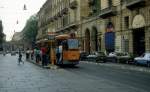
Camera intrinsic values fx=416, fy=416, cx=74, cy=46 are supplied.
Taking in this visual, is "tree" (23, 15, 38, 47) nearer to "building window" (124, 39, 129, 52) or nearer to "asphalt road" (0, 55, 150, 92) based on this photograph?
"building window" (124, 39, 129, 52)

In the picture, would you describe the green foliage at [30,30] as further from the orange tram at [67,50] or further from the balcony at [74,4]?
the orange tram at [67,50]

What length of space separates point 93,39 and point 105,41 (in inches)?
313

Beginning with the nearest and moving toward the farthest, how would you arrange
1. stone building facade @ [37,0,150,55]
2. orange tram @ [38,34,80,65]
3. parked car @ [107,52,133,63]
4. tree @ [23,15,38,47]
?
orange tram @ [38,34,80,65] → parked car @ [107,52,133,63] → stone building facade @ [37,0,150,55] → tree @ [23,15,38,47]

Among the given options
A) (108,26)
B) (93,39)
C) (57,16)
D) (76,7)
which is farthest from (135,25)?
(57,16)

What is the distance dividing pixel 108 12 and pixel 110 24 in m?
2.53

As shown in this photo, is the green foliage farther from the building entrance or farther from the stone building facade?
the building entrance

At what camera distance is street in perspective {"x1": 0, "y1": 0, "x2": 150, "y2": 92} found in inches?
757

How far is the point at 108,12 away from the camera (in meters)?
53.6

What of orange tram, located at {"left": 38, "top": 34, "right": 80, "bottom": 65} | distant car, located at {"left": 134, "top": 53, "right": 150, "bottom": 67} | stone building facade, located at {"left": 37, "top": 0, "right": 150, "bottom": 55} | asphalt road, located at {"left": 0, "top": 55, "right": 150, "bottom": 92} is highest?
stone building facade, located at {"left": 37, "top": 0, "right": 150, "bottom": 55}

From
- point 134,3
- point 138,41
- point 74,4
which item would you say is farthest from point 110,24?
point 74,4

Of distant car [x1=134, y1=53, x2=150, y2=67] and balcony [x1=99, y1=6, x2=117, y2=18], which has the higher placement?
balcony [x1=99, y1=6, x2=117, y2=18]

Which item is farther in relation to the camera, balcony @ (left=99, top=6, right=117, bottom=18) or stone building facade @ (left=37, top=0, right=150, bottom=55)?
balcony @ (left=99, top=6, right=117, bottom=18)

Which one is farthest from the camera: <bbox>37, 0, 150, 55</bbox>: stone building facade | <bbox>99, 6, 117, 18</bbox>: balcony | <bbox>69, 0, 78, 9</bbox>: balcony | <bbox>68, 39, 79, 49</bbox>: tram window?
<bbox>69, 0, 78, 9</bbox>: balcony

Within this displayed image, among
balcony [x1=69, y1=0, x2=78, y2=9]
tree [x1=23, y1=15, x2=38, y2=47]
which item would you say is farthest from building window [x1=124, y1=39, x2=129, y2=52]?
tree [x1=23, y1=15, x2=38, y2=47]
